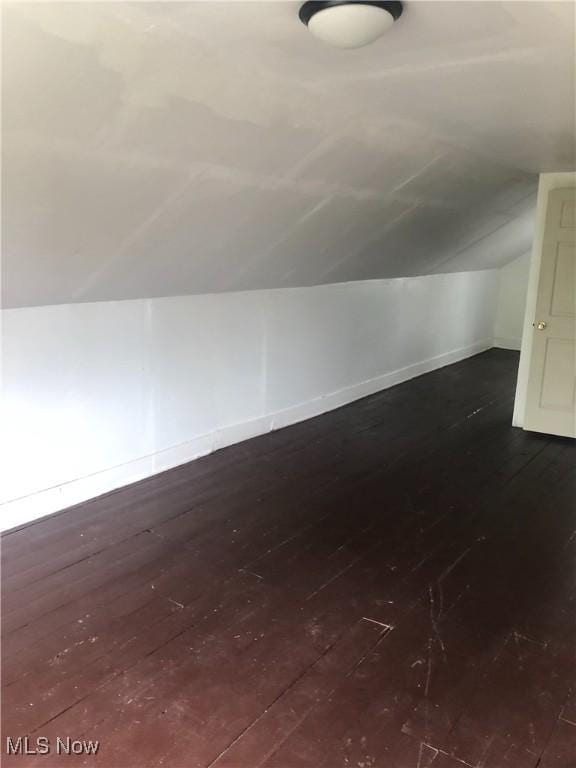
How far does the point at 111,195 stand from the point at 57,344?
97 centimetres

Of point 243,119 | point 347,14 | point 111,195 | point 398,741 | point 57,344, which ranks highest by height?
point 347,14

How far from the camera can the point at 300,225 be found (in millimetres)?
3510

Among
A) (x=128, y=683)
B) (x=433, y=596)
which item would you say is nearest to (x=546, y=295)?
(x=433, y=596)

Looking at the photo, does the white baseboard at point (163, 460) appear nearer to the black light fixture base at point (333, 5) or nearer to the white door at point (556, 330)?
the white door at point (556, 330)

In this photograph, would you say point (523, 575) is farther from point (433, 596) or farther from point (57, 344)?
point (57, 344)

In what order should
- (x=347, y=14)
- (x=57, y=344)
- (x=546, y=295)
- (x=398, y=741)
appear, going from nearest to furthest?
1. (x=347, y=14)
2. (x=398, y=741)
3. (x=57, y=344)
4. (x=546, y=295)

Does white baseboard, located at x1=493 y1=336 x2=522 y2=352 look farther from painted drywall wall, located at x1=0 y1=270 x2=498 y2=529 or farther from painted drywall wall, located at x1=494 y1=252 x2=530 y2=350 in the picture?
painted drywall wall, located at x1=0 y1=270 x2=498 y2=529

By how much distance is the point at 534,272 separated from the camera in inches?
180

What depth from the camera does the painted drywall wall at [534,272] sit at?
4.36 metres

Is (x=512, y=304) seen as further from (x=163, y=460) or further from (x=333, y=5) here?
(x=333, y=5)

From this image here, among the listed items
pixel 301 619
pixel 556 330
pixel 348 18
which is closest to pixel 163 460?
pixel 301 619

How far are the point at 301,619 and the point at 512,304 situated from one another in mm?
6984

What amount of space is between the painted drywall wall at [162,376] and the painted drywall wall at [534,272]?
4.55 feet

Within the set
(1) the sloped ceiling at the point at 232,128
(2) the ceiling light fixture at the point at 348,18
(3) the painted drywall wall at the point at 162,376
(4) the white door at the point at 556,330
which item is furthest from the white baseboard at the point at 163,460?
(2) the ceiling light fixture at the point at 348,18
